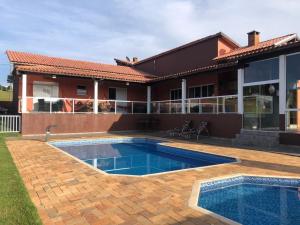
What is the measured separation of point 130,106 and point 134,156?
8354 millimetres

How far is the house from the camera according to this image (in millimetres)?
11883

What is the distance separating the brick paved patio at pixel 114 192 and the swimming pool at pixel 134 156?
1675 mm

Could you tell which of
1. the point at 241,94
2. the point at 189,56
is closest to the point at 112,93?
the point at 189,56

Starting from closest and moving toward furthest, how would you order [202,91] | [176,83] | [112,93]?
[202,91], [176,83], [112,93]

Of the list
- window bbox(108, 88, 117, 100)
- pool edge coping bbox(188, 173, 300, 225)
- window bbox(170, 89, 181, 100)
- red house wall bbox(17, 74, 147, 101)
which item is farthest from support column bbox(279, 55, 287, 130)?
window bbox(108, 88, 117, 100)

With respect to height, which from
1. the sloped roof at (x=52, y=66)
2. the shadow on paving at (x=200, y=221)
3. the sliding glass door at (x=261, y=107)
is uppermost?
the sloped roof at (x=52, y=66)

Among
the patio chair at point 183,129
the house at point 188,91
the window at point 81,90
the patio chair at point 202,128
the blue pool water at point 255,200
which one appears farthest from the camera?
the window at point 81,90

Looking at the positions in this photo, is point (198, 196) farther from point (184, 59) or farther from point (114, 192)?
point (184, 59)

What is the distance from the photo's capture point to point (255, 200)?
5.58m

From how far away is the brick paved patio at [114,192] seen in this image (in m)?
3.95

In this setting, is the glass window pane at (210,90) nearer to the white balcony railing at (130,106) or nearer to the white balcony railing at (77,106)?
the white balcony railing at (130,106)

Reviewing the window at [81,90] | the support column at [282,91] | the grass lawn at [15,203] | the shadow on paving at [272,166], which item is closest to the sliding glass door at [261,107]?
the support column at [282,91]

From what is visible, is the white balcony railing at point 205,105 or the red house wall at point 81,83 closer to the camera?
the white balcony railing at point 205,105

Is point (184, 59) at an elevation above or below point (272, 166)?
above
